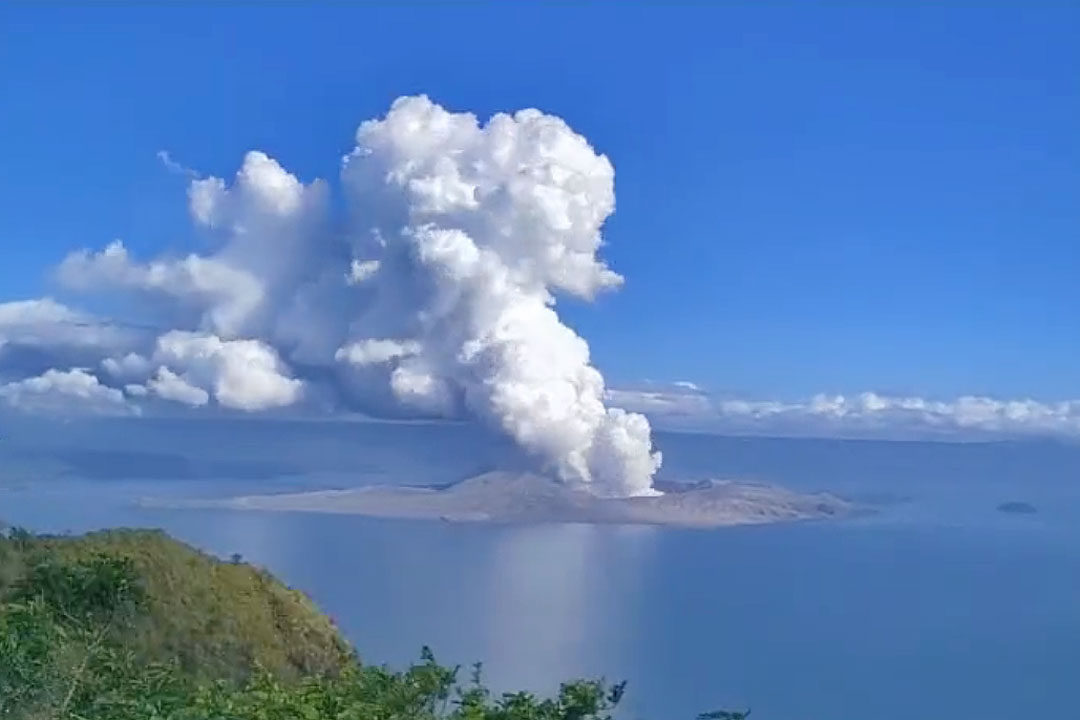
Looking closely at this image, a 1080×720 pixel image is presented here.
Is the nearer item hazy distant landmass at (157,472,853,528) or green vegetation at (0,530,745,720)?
green vegetation at (0,530,745,720)

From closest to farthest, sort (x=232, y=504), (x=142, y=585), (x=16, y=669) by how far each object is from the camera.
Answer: (x=16, y=669)
(x=142, y=585)
(x=232, y=504)

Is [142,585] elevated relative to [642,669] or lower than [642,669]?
elevated

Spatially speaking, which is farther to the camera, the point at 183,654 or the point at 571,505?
the point at 571,505

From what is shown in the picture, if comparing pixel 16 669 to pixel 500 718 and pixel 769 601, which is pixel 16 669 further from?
pixel 769 601

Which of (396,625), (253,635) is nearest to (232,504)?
(396,625)

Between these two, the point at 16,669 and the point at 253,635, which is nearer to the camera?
the point at 16,669

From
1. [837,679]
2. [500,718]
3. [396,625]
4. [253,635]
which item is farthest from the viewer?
[396,625]

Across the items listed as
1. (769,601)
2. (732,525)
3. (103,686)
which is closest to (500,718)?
(103,686)

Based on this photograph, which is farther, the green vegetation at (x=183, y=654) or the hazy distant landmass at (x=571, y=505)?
the hazy distant landmass at (x=571, y=505)
